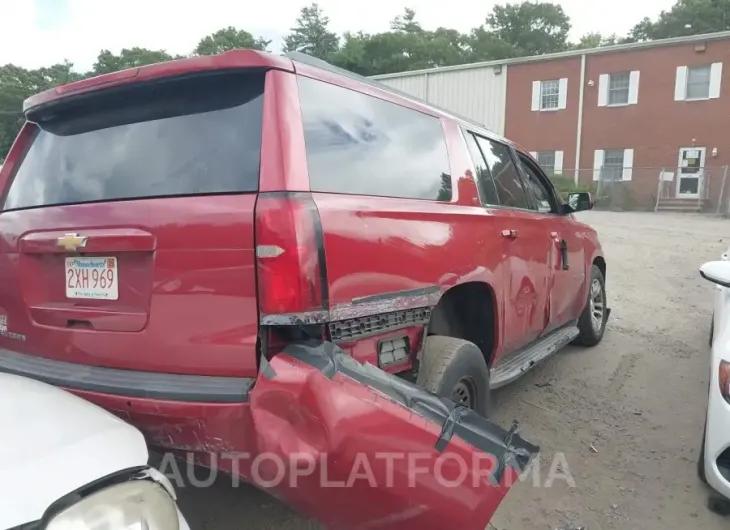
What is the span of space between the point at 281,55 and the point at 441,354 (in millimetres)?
1496

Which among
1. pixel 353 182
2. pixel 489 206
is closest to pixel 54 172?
pixel 353 182

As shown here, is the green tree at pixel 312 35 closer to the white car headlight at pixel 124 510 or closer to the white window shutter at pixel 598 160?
the white window shutter at pixel 598 160

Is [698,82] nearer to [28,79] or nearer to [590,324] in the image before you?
[590,324]

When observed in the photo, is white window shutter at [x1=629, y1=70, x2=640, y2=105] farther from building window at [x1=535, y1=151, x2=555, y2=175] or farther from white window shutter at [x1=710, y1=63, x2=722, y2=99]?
building window at [x1=535, y1=151, x2=555, y2=175]

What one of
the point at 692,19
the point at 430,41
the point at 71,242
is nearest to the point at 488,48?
the point at 430,41

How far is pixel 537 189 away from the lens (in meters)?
4.42

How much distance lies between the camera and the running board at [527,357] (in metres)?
3.29

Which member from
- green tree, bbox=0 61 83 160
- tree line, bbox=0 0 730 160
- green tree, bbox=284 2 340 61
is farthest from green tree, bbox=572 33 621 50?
green tree, bbox=0 61 83 160

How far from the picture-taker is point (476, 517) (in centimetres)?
181

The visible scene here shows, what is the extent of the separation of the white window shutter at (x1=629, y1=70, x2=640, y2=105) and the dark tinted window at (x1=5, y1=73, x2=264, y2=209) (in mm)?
24619

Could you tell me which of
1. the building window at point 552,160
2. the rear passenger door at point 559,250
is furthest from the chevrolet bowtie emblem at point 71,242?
the building window at point 552,160

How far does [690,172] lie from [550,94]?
21.8ft

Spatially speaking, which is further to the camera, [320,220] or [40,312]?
[40,312]

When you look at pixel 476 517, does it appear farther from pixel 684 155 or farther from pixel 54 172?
pixel 684 155
